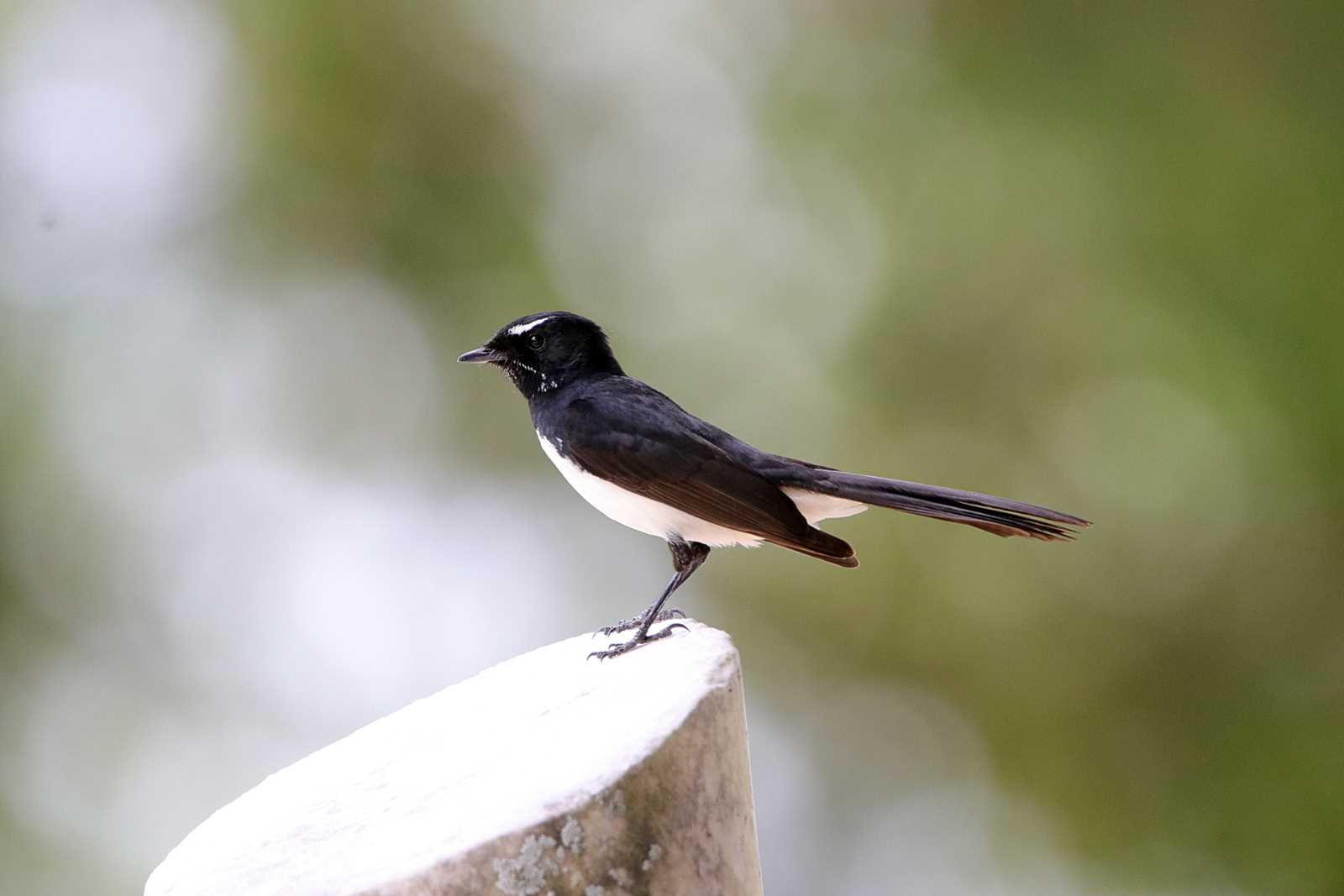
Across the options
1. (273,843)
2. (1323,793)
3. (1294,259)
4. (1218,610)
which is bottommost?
(273,843)

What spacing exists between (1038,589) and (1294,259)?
1.68 meters

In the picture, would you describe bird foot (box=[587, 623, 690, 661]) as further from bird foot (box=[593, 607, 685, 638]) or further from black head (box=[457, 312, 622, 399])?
black head (box=[457, 312, 622, 399])

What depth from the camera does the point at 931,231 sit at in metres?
5.64

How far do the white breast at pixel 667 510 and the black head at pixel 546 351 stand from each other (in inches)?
9.9

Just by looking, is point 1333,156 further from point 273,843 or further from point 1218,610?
point 273,843

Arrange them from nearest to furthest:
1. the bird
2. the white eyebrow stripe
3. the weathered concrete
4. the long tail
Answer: the weathered concrete, the long tail, the bird, the white eyebrow stripe

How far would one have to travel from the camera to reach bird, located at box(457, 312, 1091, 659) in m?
2.88

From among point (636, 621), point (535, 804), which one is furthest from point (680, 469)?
point (535, 804)

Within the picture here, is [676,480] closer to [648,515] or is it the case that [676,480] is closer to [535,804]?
[648,515]

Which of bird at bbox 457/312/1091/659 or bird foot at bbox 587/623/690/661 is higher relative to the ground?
bird at bbox 457/312/1091/659

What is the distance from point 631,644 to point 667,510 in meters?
0.34

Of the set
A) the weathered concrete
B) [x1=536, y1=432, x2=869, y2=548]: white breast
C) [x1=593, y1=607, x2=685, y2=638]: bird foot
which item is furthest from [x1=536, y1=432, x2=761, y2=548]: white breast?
the weathered concrete

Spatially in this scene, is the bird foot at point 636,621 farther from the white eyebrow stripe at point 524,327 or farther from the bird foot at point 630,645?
the white eyebrow stripe at point 524,327

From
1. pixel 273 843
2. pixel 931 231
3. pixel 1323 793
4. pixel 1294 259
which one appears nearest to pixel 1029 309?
pixel 931 231
